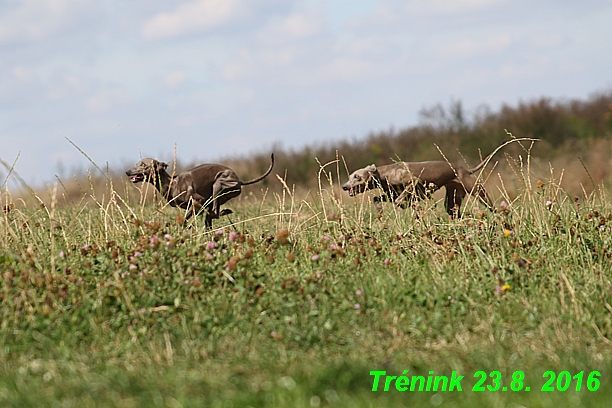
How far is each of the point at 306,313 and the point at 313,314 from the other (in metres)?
0.10

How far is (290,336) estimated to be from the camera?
4.77 meters

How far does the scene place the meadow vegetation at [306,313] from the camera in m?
3.88

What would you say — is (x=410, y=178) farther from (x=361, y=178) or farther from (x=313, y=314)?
(x=313, y=314)

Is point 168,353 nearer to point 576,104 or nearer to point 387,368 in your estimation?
point 387,368

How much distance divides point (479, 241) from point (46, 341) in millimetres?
3565

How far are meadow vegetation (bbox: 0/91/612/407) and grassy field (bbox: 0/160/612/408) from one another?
0.01 meters

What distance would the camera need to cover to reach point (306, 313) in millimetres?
5086

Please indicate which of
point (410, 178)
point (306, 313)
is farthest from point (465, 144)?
point (306, 313)

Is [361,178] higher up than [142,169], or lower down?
lower down

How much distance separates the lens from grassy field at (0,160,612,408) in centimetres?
388

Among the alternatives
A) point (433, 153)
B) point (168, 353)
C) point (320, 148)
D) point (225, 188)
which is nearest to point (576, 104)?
point (433, 153)

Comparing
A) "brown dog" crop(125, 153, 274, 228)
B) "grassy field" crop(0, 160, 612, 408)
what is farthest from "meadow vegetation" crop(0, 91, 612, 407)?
"brown dog" crop(125, 153, 274, 228)

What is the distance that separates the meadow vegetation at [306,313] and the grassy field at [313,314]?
15 mm

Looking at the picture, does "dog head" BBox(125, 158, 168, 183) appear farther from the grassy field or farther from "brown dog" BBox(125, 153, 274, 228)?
the grassy field
